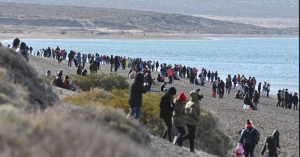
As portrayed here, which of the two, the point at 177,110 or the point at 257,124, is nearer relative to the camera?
the point at 177,110

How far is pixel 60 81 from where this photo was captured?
19672 mm

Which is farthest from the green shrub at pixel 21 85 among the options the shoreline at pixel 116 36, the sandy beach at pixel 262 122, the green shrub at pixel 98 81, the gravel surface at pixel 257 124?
the shoreline at pixel 116 36

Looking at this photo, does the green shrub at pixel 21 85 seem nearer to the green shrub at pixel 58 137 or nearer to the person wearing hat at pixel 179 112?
the green shrub at pixel 58 137

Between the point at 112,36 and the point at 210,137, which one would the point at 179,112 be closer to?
the point at 210,137

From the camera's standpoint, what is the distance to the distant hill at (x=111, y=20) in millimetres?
143000

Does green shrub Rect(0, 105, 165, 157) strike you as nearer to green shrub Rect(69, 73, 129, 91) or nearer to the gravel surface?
the gravel surface

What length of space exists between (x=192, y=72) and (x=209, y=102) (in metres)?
13.1

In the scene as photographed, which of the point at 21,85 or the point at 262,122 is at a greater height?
the point at 21,85

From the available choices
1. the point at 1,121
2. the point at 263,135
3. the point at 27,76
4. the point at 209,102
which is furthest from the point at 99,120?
the point at 209,102

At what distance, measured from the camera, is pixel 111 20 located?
15812 centimetres

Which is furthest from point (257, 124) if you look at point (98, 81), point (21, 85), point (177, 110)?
point (21, 85)

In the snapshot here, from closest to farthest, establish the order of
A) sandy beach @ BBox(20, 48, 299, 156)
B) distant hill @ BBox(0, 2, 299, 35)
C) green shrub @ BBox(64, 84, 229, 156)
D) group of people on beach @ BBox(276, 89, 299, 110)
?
green shrub @ BBox(64, 84, 229, 156) < sandy beach @ BBox(20, 48, 299, 156) < group of people on beach @ BBox(276, 89, 299, 110) < distant hill @ BBox(0, 2, 299, 35)

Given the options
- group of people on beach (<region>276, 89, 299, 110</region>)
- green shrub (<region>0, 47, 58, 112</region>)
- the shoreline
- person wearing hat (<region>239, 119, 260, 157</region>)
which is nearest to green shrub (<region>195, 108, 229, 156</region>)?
person wearing hat (<region>239, 119, 260, 157</region>)

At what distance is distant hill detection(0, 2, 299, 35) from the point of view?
143000mm
